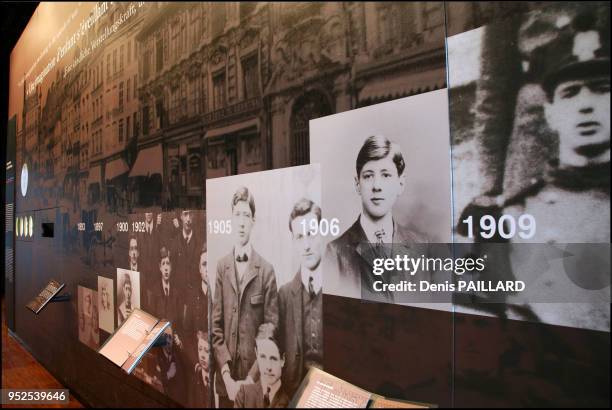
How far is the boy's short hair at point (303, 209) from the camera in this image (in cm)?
163

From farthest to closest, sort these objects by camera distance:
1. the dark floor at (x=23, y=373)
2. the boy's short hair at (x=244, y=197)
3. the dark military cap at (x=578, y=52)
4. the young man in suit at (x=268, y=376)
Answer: the dark floor at (x=23, y=373) < the boy's short hair at (x=244, y=197) < the young man in suit at (x=268, y=376) < the dark military cap at (x=578, y=52)

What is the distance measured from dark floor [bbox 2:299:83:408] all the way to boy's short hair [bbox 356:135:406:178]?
11.7 feet

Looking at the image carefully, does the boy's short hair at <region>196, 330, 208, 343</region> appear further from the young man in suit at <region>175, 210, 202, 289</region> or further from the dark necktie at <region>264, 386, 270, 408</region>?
the dark necktie at <region>264, 386, 270, 408</region>

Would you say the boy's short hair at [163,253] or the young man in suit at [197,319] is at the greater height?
the boy's short hair at [163,253]

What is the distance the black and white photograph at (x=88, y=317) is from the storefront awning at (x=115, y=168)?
931mm

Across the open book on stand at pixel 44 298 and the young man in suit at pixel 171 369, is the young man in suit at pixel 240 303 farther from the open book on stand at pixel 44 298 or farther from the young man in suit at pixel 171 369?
the open book on stand at pixel 44 298

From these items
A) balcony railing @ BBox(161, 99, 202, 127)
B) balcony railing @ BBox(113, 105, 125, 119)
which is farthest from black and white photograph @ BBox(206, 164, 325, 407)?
balcony railing @ BBox(113, 105, 125, 119)

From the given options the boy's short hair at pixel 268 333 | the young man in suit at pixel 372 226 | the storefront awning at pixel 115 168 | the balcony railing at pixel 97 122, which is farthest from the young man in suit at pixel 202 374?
the balcony railing at pixel 97 122

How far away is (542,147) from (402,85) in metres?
0.47

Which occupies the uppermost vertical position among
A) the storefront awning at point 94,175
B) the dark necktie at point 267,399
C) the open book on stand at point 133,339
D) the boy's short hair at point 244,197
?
the storefront awning at point 94,175

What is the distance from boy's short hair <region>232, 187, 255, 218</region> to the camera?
191 centimetres

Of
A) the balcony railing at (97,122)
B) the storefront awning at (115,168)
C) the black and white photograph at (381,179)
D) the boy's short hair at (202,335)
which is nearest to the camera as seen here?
the black and white photograph at (381,179)

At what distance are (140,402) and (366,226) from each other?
222cm

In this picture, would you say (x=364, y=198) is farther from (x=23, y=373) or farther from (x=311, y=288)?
(x=23, y=373)
